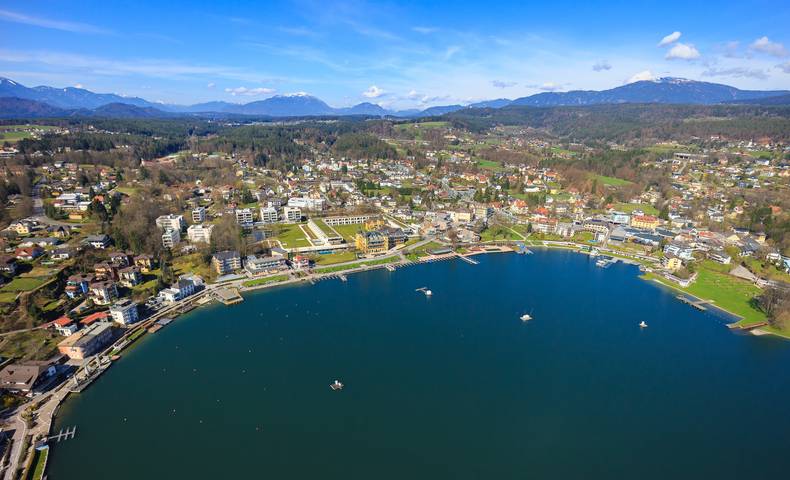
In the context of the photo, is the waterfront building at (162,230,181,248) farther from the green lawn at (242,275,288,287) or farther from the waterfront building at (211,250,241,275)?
the green lawn at (242,275,288,287)

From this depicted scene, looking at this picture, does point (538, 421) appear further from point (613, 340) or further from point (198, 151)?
point (198, 151)

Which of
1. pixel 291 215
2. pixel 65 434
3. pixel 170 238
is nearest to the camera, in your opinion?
pixel 65 434

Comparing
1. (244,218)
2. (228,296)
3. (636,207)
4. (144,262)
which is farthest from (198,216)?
(636,207)

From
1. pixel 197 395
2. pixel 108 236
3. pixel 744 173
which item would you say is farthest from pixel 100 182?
pixel 744 173

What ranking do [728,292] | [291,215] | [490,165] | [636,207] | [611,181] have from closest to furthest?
[728,292], [291,215], [636,207], [611,181], [490,165]

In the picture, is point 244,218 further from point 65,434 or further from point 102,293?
point 65,434

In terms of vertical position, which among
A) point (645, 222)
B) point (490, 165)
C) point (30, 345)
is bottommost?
point (645, 222)
